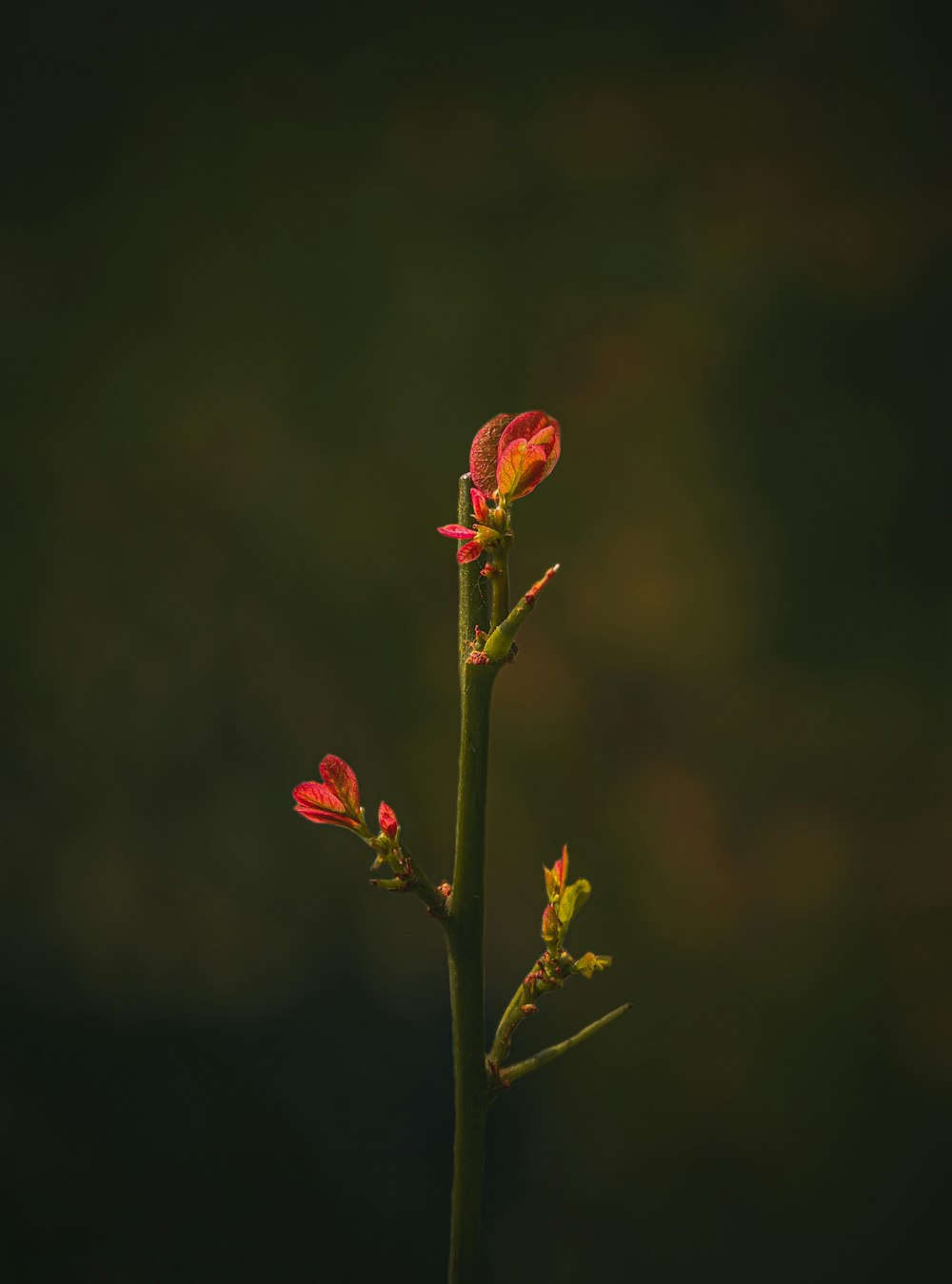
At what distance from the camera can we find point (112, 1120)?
2.81 feet

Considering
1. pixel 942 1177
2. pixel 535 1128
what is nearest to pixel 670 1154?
pixel 535 1128

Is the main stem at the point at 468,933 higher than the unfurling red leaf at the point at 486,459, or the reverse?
the unfurling red leaf at the point at 486,459

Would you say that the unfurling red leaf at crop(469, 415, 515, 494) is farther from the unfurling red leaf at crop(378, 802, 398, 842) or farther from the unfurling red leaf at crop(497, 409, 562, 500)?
the unfurling red leaf at crop(378, 802, 398, 842)

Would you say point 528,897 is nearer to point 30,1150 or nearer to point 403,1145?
point 403,1145

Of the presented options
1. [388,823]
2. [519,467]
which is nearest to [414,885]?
[388,823]

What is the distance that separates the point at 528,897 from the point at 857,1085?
0.30 meters

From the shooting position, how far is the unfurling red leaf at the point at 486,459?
1.17 feet

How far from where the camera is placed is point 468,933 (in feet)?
1.20

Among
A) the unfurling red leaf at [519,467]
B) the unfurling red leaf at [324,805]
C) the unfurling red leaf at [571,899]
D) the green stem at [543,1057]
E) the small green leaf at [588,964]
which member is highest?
the unfurling red leaf at [519,467]

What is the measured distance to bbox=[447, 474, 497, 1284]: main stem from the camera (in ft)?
1.16

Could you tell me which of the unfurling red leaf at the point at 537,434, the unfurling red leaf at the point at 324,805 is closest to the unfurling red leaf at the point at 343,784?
the unfurling red leaf at the point at 324,805

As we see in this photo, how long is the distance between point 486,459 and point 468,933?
157 millimetres

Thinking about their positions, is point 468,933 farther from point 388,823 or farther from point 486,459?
point 486,459

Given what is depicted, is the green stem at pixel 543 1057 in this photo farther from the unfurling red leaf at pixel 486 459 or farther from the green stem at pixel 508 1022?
the unfurling red leaf at pixel 486 459
